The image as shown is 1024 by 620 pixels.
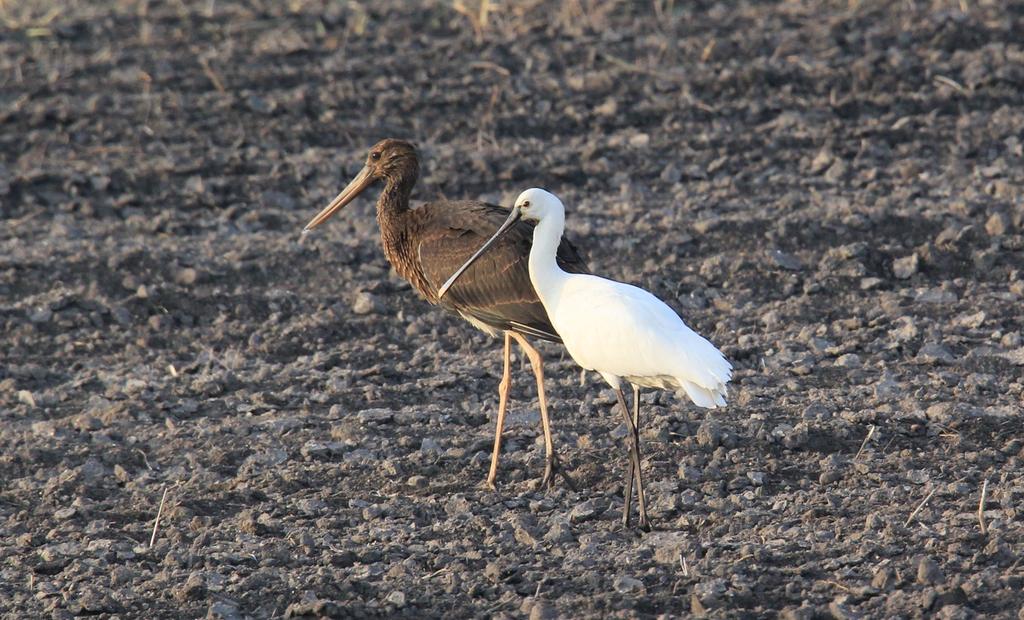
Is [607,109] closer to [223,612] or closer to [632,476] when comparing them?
[632,476]

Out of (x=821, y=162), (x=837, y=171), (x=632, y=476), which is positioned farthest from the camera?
(x=821, y=162)

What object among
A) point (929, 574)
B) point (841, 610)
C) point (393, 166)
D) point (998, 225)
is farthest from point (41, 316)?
point (998, 225)

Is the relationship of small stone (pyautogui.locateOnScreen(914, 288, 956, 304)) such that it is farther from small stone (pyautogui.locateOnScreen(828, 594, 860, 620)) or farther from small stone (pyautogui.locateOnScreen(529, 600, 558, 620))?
small stone (pyautogui.locateOnScreen(529, 600, 558, 620))

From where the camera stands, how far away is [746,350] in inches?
335

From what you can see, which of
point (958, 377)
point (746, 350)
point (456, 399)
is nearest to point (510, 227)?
point (456, 399)

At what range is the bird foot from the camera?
7.26m

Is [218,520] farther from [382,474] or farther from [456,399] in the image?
[456,399]

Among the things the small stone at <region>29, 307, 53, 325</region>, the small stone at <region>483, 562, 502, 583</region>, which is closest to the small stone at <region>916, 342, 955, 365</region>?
the small stone at <region>483, 562, 502, 583</region>

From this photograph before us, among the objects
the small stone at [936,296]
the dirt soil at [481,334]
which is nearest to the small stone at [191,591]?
the dirt soil at [481,334]

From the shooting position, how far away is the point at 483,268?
7723mm

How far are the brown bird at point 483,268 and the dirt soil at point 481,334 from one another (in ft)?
1.33

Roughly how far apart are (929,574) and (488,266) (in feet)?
8.78

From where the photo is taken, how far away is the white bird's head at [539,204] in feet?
23.2

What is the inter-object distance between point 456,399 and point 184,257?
8.01 ft
